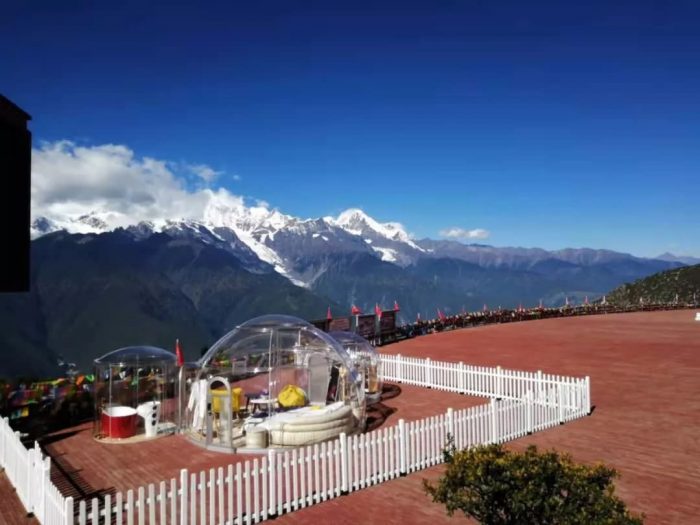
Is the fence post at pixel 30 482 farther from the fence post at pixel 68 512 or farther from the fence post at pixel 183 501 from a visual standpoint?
the fence post at pixel 183 501

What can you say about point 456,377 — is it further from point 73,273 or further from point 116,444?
point 73,273

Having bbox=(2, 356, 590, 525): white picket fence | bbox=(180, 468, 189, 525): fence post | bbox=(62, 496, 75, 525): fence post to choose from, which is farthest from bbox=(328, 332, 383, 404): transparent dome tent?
bbox=(62, 496, 75, 525): fence post

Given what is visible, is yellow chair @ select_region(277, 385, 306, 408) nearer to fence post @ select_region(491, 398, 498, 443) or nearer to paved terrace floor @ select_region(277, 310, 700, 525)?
paved terrace floor @ select_region(277, 310, 700, 525)

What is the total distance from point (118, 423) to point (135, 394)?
1.27 m

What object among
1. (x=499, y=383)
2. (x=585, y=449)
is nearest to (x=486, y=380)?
(x=499, y=383)

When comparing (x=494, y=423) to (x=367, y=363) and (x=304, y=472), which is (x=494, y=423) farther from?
(x=367, y=363)

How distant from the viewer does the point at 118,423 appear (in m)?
11.5

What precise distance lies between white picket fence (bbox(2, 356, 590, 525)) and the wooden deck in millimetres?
272

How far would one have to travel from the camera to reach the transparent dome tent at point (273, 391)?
34.3 ft

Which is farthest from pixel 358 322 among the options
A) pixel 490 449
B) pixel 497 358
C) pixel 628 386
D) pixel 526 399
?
pixel 490 449

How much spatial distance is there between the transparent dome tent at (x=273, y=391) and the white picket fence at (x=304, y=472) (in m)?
0.98

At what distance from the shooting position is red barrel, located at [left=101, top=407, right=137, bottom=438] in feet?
37.7

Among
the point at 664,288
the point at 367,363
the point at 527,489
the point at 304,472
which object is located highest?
the point at 664,288

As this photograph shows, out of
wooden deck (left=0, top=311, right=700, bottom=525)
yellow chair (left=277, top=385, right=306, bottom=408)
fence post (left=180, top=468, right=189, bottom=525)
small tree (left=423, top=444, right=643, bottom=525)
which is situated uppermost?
small tree (left=423, top=444, right=643, bottom=525)
